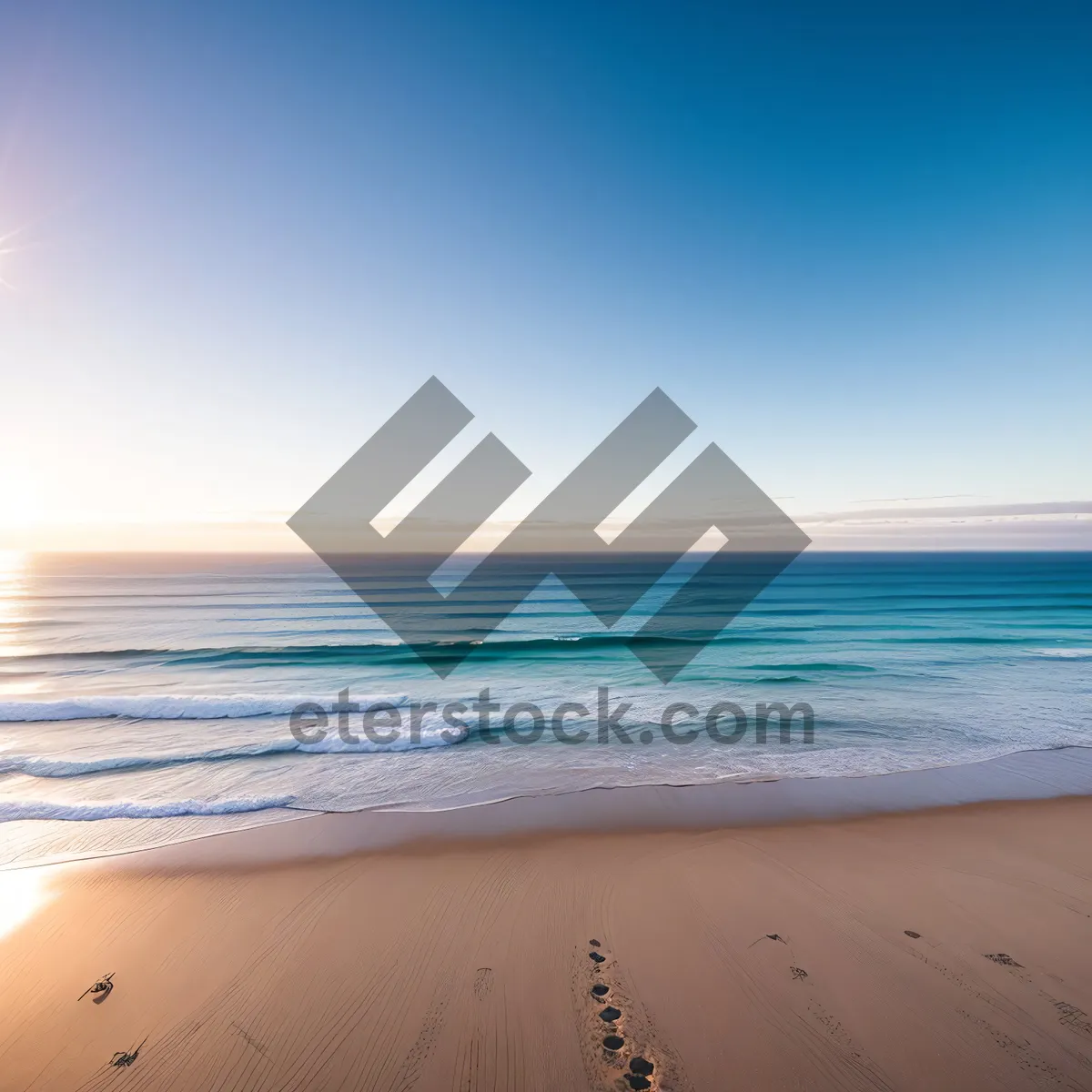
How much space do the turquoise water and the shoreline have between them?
43 centimetres

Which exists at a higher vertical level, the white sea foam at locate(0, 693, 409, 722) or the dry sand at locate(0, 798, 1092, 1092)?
the white sea foam at locate(0, 693, 409, 722)

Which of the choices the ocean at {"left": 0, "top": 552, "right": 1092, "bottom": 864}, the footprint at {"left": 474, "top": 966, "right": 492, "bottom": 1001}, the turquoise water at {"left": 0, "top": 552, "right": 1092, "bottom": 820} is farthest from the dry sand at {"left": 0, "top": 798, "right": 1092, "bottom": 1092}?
the turquoise water at {"left": 0, "top": 552, "right": 1092, "bottom": 820}

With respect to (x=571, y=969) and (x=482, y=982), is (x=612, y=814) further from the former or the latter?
(x=482, y=982)

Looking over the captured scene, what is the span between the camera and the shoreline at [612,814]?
7.00 metres

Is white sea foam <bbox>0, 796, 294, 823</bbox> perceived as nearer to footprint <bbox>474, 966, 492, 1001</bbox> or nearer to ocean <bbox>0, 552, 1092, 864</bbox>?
ocean <bbox>0, 552, 1092, 864</bbox>

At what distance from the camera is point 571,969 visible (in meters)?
4.80

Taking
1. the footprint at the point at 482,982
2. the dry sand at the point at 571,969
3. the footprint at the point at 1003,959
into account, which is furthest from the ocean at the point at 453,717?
the footprint at the point at 1003,959

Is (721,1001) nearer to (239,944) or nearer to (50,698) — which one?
(239,944)

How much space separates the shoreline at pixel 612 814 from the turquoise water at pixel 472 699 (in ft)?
1.40

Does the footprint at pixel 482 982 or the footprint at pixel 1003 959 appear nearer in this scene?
the footprint at pixel 482 982

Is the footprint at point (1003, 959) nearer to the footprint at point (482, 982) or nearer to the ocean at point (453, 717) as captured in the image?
the ocean at point (453, 717)

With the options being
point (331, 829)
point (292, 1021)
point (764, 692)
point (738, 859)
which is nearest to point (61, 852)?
point (331, 829)

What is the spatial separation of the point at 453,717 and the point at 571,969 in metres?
8.53

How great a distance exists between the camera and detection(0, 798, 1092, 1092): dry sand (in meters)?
3.91
